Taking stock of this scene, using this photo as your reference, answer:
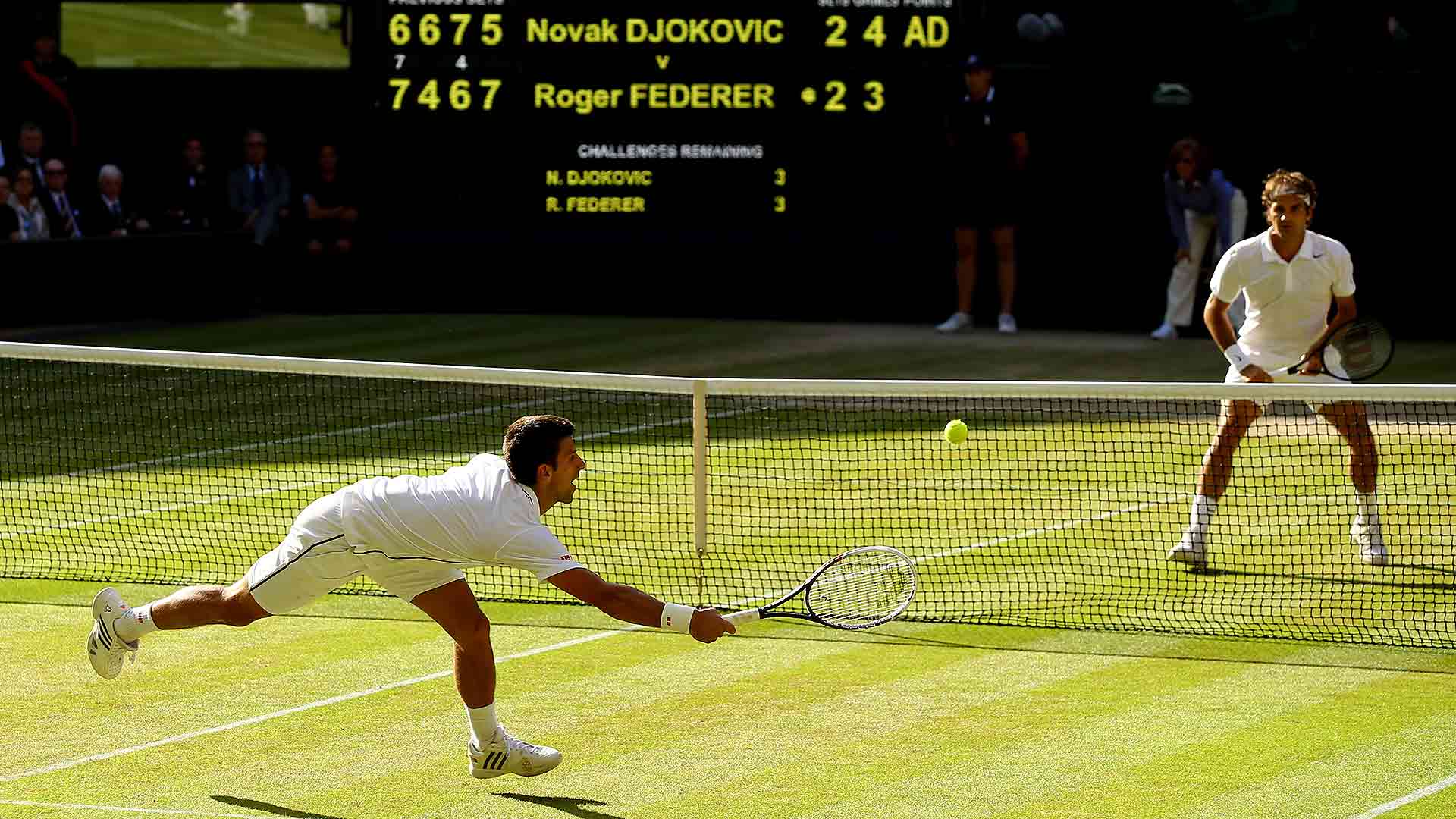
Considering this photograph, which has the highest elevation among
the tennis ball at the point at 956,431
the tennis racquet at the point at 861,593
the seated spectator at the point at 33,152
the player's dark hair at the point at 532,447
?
the seated spectator at the point at 33,152

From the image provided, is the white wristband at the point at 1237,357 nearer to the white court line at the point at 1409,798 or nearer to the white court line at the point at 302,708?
the white court line at the point at 302,708

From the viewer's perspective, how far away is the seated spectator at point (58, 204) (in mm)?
20688

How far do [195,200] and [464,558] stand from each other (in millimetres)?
15574

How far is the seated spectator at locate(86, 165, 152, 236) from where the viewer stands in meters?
21.2

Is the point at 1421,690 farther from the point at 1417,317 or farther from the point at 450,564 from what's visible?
the point at 1417,317

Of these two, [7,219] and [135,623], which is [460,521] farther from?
[7,219]

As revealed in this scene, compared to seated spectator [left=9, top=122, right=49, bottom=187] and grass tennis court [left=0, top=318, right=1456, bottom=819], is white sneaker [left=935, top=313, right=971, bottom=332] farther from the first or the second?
grass tennis court [left=0, top=318, right=1456, bottom=819]

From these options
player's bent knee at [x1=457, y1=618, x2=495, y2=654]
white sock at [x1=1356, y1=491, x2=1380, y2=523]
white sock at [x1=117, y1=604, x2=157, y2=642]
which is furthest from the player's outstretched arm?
white sock at [x1=1356, y1=491, x2=1380, y2=523]

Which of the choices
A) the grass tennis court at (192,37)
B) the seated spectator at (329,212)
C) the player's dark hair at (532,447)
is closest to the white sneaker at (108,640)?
the player's dark hair at (532,447)

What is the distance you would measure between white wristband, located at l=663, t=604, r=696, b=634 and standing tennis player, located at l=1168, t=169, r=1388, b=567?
4.32 m

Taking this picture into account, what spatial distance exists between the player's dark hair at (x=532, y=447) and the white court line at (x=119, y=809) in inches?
51.9

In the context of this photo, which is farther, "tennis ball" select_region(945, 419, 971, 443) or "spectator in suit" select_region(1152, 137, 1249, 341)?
"spectator in suit" select_region(1152, 137, 1249, 341)

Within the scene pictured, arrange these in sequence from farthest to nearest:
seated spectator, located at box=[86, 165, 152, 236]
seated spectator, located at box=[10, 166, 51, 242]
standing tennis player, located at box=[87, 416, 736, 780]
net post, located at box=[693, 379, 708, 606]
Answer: seated spectator, located at box=[86, 165, 152, 236], seated spectator, located at box=[10, 166, 51, 242], net post, located at box=[693, 379, 708, 606], standing tennis player, located at box=[87, 416, 736, 780]

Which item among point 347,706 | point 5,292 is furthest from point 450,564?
point 5,292
